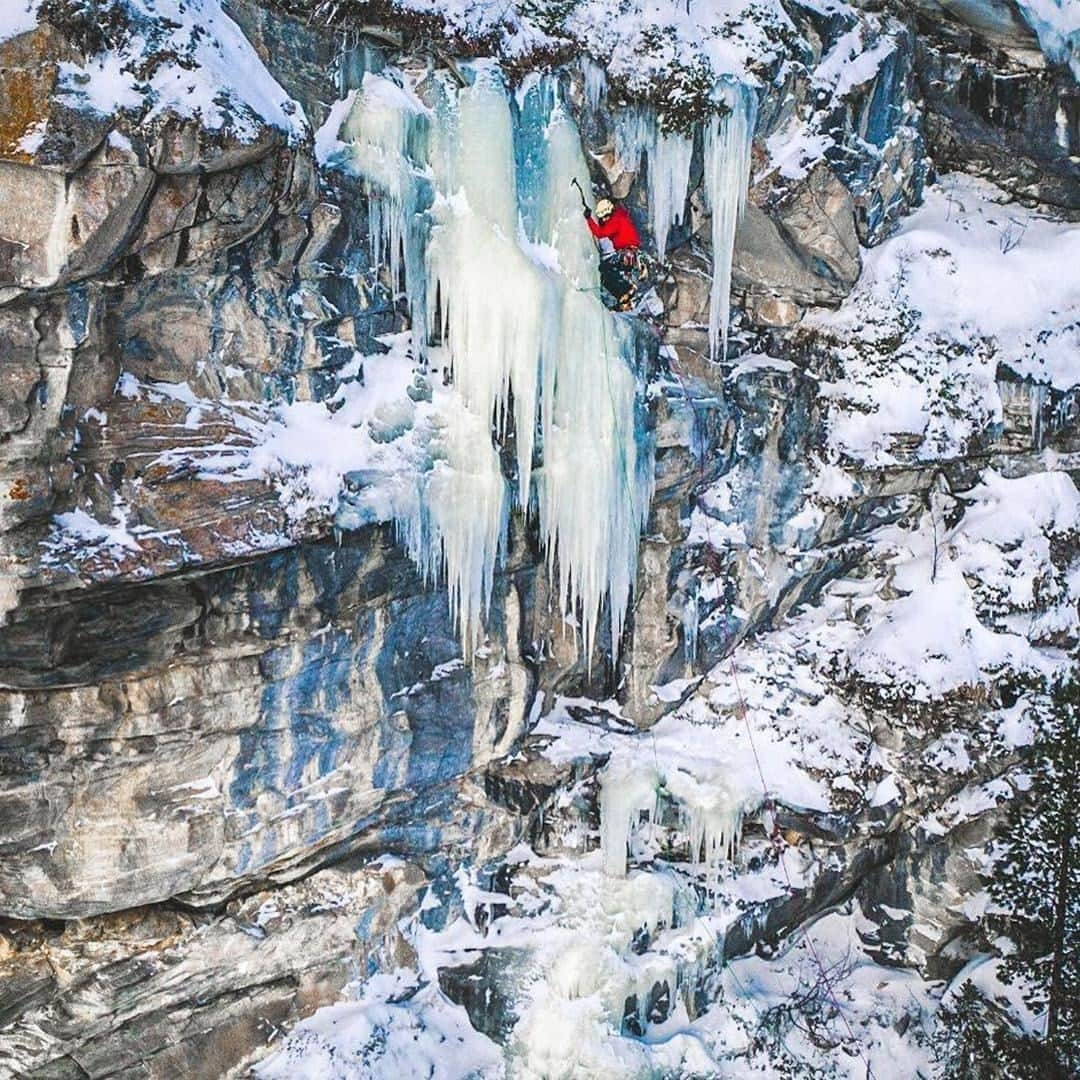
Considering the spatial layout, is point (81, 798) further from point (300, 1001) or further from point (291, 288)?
point (291, 288)

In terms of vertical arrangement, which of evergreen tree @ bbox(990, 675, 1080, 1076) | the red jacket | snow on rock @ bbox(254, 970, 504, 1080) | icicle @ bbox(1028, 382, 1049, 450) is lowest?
snow on rock @ bbox(254, 970, 504, 1080)

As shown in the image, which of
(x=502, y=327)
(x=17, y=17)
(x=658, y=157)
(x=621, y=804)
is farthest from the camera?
(x=621, y=804)

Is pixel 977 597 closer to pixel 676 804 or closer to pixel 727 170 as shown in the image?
pixel 676 804

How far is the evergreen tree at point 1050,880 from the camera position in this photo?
38.0ft

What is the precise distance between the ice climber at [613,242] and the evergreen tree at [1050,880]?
639 cm

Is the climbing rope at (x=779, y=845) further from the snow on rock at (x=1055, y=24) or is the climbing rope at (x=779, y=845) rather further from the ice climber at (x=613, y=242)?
the snow on rock at (x=1055, y=24)

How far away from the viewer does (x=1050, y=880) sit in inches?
471

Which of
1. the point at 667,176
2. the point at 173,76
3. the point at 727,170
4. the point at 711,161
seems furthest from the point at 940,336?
the point at 173,76

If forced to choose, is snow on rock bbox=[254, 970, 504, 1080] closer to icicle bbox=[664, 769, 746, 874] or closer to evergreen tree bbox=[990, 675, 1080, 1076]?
icicle bbox=[664, 769, 746, 874]

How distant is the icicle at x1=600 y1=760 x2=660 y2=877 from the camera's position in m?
12.5

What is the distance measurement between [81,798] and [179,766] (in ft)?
2.72

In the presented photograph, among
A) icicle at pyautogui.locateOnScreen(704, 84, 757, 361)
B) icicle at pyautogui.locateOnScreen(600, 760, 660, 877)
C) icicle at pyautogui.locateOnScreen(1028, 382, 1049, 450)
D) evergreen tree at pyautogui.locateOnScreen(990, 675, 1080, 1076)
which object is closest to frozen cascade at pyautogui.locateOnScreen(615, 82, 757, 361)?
icicle at pyautogui.locateOnScreen(704, 84, 757, 361)

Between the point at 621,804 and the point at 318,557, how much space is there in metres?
4.82

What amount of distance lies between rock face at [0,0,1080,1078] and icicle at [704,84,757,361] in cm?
24
